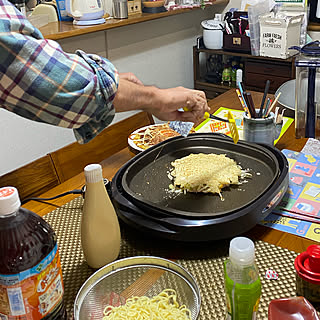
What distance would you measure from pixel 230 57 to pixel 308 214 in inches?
117

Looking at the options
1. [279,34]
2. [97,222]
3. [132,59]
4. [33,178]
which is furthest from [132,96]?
[279,34]

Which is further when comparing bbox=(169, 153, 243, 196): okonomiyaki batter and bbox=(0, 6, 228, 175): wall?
bbox=(0, 6, 228, 175): wall

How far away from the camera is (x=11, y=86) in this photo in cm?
83

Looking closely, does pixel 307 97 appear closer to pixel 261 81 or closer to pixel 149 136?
pixel 149 136

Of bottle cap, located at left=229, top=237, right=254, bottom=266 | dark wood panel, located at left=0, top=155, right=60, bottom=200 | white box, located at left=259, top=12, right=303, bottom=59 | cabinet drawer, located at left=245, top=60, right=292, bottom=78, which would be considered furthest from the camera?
cabinet drawer, located at left=245, top=60, right=292, bottom=78

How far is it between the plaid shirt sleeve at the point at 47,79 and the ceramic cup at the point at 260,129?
2.25 ft

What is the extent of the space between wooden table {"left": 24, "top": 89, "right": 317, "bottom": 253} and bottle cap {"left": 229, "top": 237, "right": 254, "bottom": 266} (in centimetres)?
37

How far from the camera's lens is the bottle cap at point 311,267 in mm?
865

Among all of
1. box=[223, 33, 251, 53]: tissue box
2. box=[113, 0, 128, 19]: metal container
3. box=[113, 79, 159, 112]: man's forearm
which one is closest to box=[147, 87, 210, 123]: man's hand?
box=[113, 79, 159, 112]: man's forearm

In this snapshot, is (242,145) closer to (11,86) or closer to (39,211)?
(39,211)

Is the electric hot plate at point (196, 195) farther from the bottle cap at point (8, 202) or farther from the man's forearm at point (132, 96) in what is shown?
the bottle cap at point (8, 202)

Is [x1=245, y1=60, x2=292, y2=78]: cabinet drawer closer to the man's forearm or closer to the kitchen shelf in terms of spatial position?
the kitchen shelf

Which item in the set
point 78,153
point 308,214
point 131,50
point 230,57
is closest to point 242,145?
point 308,214

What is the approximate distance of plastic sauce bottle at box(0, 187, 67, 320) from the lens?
2.43ft
